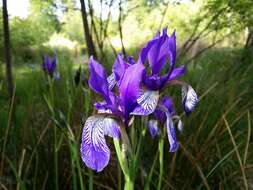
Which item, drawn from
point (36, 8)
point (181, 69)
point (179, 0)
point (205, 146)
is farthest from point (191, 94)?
point (36, 8)

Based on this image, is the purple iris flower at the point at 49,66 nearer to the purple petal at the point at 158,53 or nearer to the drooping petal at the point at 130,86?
the purple petal at the point at 158,53

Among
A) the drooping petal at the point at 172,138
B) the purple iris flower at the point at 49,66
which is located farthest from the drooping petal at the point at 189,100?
the purple iris flower at the point at 49,66

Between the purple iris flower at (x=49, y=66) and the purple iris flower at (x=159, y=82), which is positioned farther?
the purple iris flower at (x=49, y=66)

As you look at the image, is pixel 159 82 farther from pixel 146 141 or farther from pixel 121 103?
pixel 146 141

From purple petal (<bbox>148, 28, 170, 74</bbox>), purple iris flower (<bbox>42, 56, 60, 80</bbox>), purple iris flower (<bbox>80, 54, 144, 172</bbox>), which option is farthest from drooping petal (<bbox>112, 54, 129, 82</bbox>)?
purple iris flower (<bbox>42, 56, 60, 80</bbox>)

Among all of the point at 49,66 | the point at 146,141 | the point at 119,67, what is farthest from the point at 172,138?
the point at 49,66

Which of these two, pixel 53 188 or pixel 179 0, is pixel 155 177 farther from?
pixel 179 0

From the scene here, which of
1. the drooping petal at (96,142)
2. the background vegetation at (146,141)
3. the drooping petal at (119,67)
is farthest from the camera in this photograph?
the background vegetation at (146,141)

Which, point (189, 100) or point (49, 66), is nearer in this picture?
point (189, 100)
